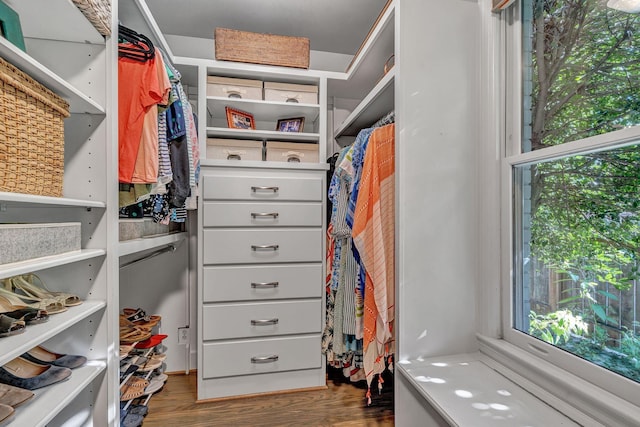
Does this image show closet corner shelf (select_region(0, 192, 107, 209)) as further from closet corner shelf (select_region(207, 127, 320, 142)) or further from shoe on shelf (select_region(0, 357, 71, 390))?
closet corner shelf (select_region(207, 127, 320, 142))

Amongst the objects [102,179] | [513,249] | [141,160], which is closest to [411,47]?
[513,249]

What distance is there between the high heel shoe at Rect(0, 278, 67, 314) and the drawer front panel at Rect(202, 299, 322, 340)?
36.0 inches

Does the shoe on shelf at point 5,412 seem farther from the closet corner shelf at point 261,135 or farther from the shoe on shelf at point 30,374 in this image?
the closet corner shelf at point 261,135

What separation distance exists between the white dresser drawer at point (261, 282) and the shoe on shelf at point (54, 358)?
0.80 m

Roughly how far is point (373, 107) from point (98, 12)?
131 cm

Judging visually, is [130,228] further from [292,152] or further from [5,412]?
[292,152]

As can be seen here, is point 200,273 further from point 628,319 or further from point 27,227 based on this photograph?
point 628,319

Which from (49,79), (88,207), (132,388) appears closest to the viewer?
(49,79)

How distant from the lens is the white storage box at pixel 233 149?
192 centimetres

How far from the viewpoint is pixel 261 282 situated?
74.0 inches

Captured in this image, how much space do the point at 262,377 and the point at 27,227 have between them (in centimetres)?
154

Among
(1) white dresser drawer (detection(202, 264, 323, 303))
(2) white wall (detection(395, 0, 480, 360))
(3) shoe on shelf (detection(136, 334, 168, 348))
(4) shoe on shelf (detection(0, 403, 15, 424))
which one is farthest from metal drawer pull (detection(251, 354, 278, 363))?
(4) shoe on shelf (detection(0, 403, 15, 424))

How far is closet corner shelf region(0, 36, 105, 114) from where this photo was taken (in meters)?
0.68

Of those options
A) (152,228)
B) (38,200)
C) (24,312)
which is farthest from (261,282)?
(38,200)
